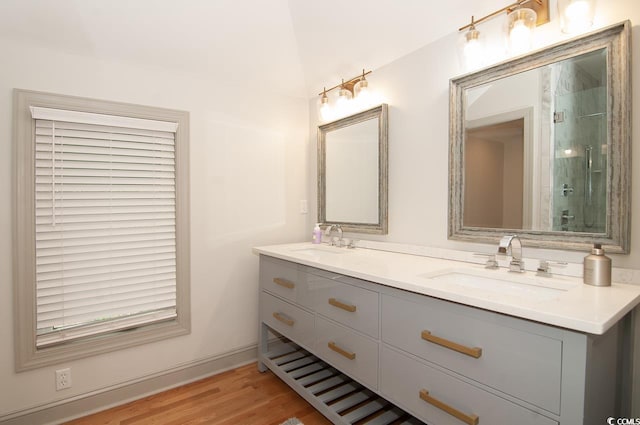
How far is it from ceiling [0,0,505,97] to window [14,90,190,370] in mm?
337

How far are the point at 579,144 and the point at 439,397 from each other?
112cm

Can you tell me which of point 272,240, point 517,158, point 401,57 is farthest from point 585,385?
point 272,240

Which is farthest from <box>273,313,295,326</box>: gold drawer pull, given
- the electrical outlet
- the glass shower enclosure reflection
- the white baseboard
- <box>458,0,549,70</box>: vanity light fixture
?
<box>458,0,549,70</box>: vanity light fixture

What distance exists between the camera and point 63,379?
1860 millimetres

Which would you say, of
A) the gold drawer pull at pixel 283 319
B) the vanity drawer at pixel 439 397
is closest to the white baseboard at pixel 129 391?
the gold drawer pull at pixel 283 319

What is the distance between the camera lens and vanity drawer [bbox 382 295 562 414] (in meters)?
0.94

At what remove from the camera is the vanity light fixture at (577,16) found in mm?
1257

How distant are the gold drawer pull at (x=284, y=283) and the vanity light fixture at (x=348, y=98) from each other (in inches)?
50.6

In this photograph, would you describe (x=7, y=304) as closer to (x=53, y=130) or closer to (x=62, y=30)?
(x=53, y=130)

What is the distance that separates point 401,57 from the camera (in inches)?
81.4

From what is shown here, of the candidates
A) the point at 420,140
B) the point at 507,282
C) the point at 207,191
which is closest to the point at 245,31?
the point at 207,191

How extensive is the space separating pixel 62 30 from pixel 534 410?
2.62m

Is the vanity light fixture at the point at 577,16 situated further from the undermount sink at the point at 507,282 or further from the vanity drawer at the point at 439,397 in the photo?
the vanity drawer at the point at 439,397

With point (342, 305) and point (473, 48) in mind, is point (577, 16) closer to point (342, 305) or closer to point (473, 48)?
point (473, 48)
